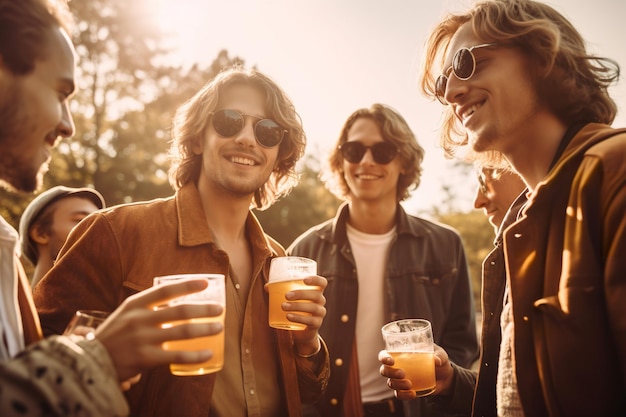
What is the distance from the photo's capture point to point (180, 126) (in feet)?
12.5

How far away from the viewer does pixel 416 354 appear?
8.52 ft

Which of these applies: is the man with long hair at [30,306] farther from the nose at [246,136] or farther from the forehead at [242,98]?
the forehead at [242,98]

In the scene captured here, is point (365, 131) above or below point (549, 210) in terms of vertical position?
above

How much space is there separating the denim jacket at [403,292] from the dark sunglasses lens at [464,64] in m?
2.26

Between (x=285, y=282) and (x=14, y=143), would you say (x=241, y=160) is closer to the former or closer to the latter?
(x=285, y=282)

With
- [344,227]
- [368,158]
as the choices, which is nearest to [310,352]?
[344,227]

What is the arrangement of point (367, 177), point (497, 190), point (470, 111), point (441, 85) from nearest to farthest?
point (470, 111), point (441, 85), point (497, 190), point (367, 177)

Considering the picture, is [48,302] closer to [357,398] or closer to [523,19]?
[357,398]

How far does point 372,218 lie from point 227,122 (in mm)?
2169

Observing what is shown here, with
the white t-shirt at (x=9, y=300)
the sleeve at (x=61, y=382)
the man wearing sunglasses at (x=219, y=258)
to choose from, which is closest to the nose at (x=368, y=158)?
the man wearing sunglasses at (x=219, y=258)

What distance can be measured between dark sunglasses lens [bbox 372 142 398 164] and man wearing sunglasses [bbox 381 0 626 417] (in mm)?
1828

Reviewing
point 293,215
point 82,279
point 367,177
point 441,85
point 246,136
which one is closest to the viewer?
point 82,279

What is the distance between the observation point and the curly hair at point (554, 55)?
2580 mm

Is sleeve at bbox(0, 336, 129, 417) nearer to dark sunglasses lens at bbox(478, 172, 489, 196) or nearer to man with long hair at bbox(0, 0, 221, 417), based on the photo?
man with long hair at bbox(0, 0, 221, 417)
